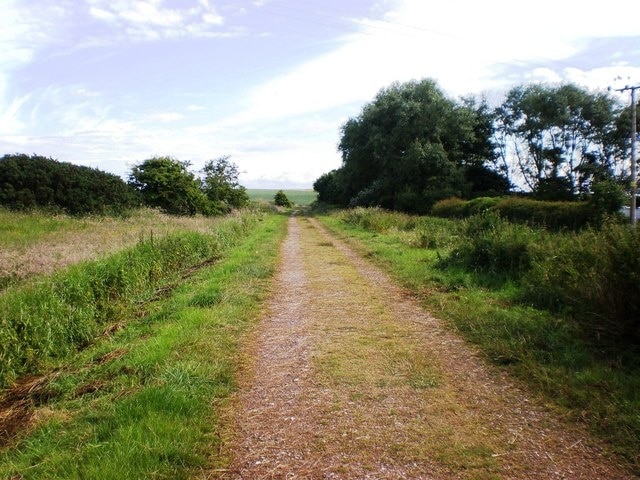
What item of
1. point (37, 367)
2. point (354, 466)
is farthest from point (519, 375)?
point (37, 367)

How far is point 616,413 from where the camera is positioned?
3.73 m

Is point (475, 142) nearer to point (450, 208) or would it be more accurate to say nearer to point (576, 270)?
point (450, 208)

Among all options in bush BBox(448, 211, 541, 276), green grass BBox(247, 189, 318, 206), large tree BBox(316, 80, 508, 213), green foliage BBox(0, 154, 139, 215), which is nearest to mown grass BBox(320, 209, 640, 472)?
bush BBox(448, 211, 541, 276)

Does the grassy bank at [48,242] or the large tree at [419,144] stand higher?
the large tree at [419,144]

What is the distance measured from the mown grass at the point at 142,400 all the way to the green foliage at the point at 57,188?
609 inches

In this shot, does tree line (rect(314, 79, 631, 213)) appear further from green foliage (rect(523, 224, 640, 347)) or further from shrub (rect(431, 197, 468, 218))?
green foliage (rect(523, 224, 640, 347))

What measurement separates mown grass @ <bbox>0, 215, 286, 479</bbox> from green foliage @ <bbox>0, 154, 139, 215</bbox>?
50.8 ft

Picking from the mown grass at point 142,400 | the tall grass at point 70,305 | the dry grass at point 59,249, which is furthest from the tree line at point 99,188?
the mown grass at point 142,400

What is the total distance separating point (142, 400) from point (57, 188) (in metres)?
20.2

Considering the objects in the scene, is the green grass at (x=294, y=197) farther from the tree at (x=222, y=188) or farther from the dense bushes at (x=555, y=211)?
the dense bushes at (x=555, y=211)

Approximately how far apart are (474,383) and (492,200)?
24616 mm

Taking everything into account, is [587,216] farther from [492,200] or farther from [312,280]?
[312,280]

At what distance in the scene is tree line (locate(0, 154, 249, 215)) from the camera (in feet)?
64.4

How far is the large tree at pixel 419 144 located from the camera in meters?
37.9
